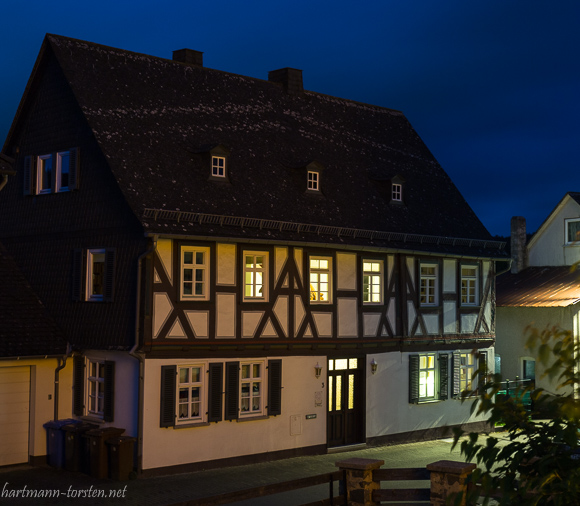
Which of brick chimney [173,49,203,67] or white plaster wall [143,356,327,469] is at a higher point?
brick chimney [173,49,203,67]

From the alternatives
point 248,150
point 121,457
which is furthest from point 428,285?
point 121,457

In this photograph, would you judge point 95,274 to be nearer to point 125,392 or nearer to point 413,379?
point 125,392

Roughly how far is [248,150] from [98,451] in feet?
29.5

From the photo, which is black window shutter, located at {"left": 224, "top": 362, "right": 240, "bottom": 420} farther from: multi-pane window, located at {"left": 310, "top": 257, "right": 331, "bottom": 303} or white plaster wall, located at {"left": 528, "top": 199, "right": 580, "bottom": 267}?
white plaster wall, located at {"left": 528, "top": 199, "right": 580, "bottom": 267}

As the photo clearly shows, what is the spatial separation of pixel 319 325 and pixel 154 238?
5755 mm

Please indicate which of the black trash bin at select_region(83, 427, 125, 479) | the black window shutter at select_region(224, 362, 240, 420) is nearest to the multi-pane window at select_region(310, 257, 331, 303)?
the black window shutter at select_region(224, 362, 240, 420)

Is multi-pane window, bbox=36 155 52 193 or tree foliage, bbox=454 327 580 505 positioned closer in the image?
tree foliage, bbox=454 327 580 505

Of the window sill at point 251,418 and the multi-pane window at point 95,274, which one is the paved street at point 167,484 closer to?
the window sill at point 251,418

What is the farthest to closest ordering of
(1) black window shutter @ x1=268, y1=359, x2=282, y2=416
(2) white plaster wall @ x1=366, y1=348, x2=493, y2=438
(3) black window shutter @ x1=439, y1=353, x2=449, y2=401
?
(3) black window shutter @ x1=439, y1=353, x2=449, y2=401 → (2) white plaster wall @ x1=366, y1=348, x2=493, y2=438 → (1) black window shutter @ x1=268, y1=359, x2=282, y2=416

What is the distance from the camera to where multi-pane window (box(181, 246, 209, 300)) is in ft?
67.7

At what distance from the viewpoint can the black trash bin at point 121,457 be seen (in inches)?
752

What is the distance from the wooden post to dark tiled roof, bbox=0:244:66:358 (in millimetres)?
10055

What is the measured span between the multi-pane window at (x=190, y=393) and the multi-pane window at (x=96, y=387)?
1919 millimetres

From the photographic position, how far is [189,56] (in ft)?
85.0
